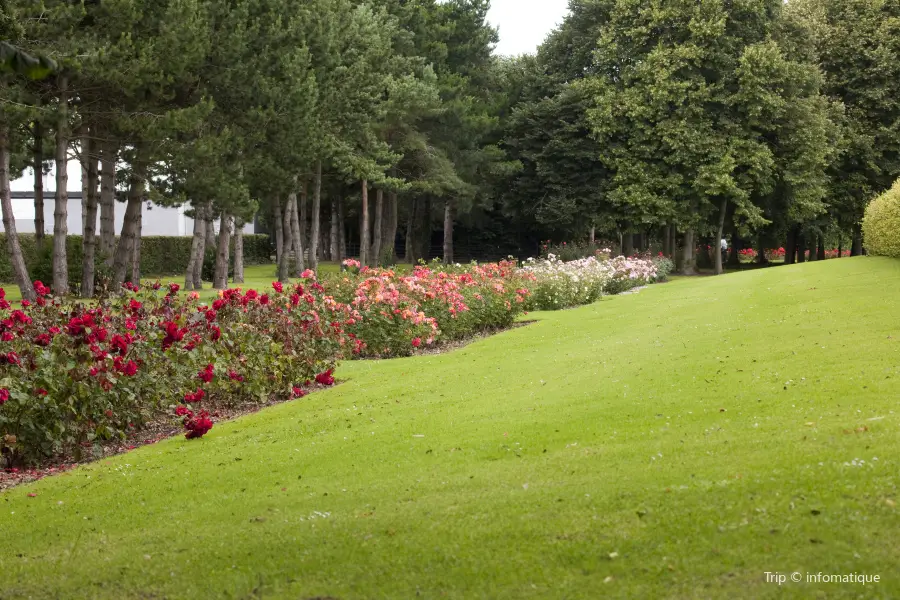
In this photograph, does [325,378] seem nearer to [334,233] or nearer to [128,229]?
[128,229]

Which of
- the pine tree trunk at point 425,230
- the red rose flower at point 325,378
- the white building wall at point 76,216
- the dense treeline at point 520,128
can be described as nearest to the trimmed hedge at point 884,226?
the dense treeline at point 520,128

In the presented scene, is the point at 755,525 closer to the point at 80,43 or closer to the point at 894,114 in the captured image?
the point at 80,43

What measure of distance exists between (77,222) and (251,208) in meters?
24.7

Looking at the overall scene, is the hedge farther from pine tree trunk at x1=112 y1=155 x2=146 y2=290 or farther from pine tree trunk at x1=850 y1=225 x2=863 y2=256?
pine tree trunk at x1=850 y1=225 x2=863 y2=256

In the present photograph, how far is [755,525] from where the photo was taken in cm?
450

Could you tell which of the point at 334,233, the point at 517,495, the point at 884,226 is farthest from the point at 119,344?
the point at 334,233

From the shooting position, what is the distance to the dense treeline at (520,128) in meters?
25.5

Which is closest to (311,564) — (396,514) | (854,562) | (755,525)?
(396,514)

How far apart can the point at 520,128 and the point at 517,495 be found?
4238 cm

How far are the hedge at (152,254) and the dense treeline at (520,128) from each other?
1.05m

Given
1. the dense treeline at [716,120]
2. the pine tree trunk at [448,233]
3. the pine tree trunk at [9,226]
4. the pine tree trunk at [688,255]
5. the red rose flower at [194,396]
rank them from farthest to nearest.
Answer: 1. the pine tree trunk at [448,233]
2. the pine tree trunk at [688,255]
3. the dense treeline at [716,120]
4. the pine tree trunk at [9,226]
5. the red rose flower at [194,396]

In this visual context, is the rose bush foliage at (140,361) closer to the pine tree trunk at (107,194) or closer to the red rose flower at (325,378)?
the red rose flower at (325,378)

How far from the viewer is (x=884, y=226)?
24.2 meters

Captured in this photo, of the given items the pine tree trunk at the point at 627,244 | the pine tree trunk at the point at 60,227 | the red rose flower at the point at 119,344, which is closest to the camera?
the red rose flower at the point at 119,344
